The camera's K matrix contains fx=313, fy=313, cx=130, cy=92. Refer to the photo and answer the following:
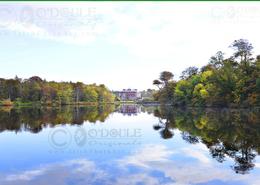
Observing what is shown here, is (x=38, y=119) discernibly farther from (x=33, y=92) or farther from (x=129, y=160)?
(x=33, y=92)

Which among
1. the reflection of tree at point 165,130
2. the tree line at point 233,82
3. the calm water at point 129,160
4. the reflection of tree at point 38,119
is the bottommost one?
the calm water at point 129,160

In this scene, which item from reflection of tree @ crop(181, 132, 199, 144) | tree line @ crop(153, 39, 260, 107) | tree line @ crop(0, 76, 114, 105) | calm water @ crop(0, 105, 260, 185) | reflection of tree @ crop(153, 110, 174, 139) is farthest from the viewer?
tree line @ crop(0, 76, 114, 105)

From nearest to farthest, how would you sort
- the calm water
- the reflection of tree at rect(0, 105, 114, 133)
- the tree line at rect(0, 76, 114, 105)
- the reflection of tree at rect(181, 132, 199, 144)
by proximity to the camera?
1. the calm water
2. the reflection of tree at rect(181, 132, 199, 144)
3. the reflection of tree at rect(0, 105, 114, 133)
4. the tree line at rect(0, 76, 114, 105)

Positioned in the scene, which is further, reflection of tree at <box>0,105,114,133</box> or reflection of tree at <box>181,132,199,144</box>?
reflection of tree at <box>0,105,114,133</box>

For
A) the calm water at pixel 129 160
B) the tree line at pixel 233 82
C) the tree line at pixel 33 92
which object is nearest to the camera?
the calm water at pixel 129 160

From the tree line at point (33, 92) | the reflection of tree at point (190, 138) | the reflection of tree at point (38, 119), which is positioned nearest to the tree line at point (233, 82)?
the reflection of tree at point (38, 119)

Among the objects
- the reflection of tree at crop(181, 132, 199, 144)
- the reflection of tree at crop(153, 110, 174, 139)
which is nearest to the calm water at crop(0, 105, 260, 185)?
the reflection of tree at crop(181, 132, 199, 144)

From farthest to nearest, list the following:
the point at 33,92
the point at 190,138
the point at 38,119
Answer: the point at 33,92 → the point at 38,119 → the point at 190,138

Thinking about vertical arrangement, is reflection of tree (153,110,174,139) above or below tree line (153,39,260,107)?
below

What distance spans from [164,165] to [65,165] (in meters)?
3.02

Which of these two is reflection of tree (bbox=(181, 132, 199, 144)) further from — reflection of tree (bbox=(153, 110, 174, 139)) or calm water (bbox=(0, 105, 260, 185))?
reflection of tree (bbox=(153, 110, 174, 139))

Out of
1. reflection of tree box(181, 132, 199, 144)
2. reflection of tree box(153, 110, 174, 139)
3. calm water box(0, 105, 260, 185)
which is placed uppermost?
reflection of tree box(153, 110, 174, 139)

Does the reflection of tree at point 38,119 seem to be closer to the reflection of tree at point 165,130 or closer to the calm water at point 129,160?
the calm water at point 129,160

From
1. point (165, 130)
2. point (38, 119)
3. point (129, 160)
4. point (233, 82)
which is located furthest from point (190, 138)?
point (233, 82)
